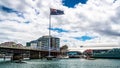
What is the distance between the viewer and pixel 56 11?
150 meters

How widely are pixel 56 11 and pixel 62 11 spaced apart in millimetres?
9040

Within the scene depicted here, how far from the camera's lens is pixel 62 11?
141m
